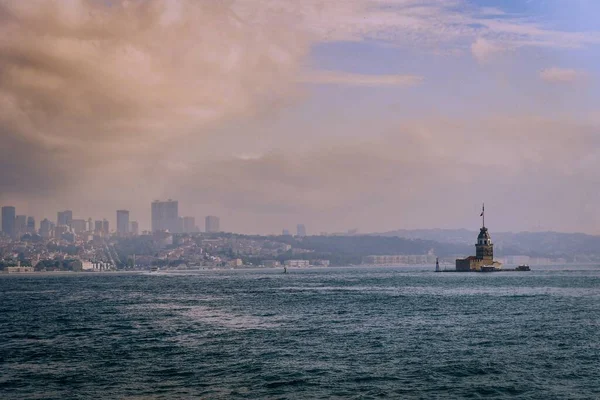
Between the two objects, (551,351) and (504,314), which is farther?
(504,314)

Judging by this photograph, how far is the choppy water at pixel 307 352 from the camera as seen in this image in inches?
1443

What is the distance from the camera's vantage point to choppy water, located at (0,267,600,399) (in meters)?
36.7

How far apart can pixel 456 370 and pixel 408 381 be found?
163 inches

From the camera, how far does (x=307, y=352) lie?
157 ft

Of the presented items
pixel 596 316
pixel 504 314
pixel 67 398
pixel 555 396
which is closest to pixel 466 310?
pixel 504 314

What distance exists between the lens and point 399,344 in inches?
2009

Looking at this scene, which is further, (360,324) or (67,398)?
(360,324)

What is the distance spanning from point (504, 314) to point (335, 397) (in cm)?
4208

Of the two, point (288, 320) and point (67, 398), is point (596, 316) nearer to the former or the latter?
point (288, 320)

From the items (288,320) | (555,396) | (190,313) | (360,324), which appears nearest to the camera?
(555,396)

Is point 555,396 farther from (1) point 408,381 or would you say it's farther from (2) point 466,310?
(2) point 466,310

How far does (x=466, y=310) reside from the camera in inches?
3061

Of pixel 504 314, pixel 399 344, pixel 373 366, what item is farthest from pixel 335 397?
pixel 504 314

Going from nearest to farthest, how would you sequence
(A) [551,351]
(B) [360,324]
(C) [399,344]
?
(A) [551,351] < (C) [399,344] < (B) [360,324]
